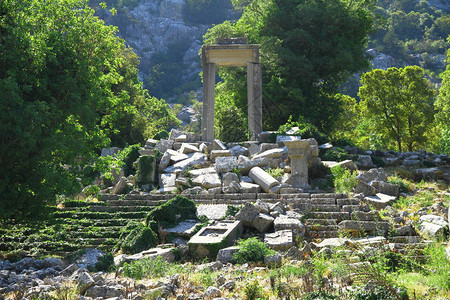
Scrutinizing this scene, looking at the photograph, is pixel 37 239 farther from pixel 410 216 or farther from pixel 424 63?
pixel 424 63

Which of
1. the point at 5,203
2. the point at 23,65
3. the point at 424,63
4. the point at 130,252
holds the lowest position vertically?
the point at 130,252

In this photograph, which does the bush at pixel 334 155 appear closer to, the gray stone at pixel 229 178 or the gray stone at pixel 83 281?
the gray stone at pixel 229 178

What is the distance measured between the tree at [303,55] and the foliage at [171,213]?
12.0 metres

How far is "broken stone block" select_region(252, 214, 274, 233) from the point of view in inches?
447

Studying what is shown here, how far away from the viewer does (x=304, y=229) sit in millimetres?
11156

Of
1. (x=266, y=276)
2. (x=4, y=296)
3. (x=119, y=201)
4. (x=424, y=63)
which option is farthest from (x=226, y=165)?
(x=424, y=63)

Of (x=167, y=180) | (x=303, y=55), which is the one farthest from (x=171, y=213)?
(x=303, y=55)

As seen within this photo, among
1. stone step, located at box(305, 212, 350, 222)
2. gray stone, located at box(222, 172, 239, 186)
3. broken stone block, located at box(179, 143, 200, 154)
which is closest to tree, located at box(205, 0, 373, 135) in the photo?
broken stone block, located at box(179, 143, 200, 154)

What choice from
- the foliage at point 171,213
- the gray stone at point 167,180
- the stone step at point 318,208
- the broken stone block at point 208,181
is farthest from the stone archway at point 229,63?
Result: the foliage at point 171,213

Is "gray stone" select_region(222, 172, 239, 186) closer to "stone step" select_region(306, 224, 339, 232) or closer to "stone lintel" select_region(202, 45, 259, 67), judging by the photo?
"stone step" select_region(306, 224, 339, 232)

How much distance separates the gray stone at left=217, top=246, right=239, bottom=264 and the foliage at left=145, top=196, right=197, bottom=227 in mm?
2707

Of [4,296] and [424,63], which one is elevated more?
[424,63]

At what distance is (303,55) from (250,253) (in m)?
17.1

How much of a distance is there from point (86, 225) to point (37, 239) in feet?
4.22
